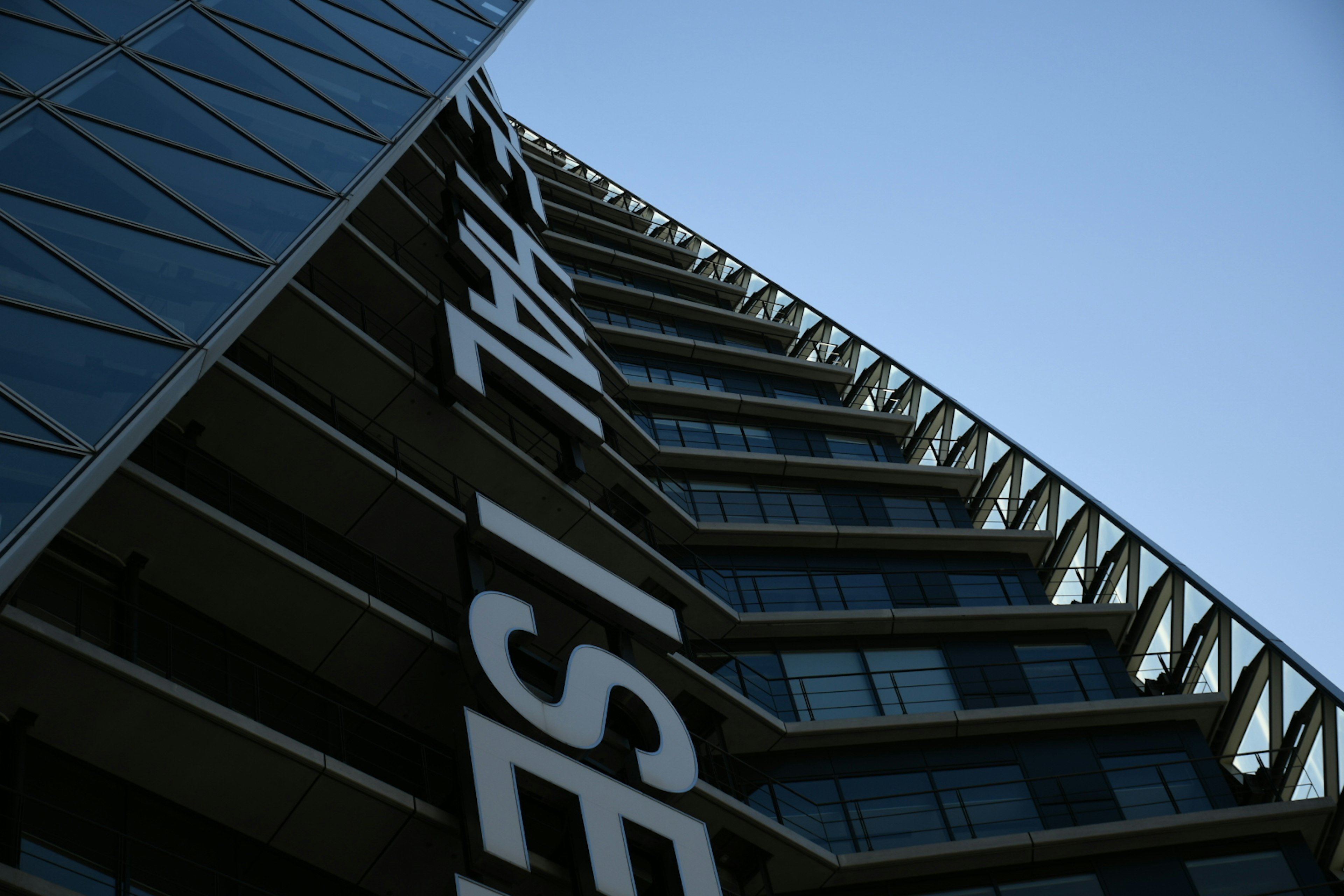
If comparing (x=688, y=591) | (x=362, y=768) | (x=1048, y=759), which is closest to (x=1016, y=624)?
(x=1048, y=759)

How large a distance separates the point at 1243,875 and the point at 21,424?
22.9m

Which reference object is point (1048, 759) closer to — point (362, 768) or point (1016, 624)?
point (1016, 624)

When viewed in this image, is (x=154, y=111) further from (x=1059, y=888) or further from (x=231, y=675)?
(x=1059, y=888)

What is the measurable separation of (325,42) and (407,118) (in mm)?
1868

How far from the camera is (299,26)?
1966 centimetres

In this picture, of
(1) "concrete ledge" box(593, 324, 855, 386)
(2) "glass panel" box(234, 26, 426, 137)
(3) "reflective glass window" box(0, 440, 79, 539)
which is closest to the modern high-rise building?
(3) "reflective glass window" box(0, 440, 79, 539)

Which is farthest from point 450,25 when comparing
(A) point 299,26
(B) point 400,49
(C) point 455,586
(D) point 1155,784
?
(D) point 1155,784

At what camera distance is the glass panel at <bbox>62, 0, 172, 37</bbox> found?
15.4 m

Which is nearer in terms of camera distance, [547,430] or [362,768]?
[362,768]

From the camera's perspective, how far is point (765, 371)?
39688 millimetres

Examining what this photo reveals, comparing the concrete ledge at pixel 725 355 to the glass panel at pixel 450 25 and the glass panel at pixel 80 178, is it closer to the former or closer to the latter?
the glass panel at pixel 450 25

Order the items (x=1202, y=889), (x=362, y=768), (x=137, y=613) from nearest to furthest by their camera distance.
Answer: (x=137, y=613) < (x=362, y=768) < (x=1202, y=889)

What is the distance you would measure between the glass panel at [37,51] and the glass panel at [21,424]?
5.29 m

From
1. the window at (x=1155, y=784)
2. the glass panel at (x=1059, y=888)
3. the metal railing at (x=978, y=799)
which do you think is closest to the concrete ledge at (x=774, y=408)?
the metal railing at (x=978, y=799)
